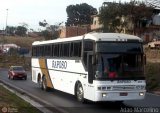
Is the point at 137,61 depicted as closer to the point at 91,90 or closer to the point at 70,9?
the point at 91,90

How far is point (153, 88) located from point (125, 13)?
40.2 meters

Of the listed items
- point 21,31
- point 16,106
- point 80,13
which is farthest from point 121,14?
point 21,31

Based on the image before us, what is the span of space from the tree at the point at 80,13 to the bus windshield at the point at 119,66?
424ft

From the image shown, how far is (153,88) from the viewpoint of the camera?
117 feet

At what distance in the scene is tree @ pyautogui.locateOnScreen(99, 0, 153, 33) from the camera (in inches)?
2906

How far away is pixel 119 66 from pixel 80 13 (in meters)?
132

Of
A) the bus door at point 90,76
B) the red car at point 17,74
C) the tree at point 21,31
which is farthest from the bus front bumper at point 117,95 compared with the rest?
the tree at point 21,31

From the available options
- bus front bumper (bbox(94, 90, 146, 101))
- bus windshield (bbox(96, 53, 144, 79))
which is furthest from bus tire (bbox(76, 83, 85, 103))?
bus windshield (bbox(96, 53, 144, 79))

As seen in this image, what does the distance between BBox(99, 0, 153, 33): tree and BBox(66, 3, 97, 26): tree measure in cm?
7142

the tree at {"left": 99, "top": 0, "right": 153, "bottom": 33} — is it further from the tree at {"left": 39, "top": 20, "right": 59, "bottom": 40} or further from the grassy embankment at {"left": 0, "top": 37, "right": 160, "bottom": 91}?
the tree at {"left": 39, "top": 20, "right": 59, "bottom": 40}

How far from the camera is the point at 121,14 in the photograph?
7431cm

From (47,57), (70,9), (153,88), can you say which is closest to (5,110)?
(47,57)

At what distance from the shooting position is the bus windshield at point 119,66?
61.0 feet

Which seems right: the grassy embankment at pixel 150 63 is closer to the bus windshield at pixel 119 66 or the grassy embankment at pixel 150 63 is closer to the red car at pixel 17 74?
the red car at pixel 17 74
